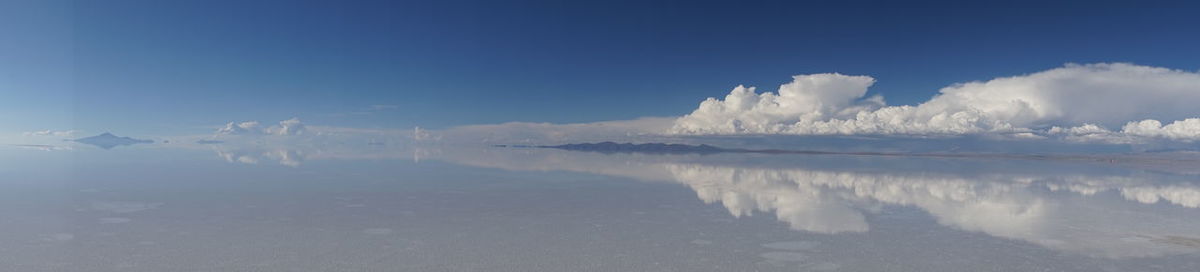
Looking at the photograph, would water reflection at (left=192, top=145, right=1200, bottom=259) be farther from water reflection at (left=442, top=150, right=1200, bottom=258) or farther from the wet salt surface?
the wet salt surface

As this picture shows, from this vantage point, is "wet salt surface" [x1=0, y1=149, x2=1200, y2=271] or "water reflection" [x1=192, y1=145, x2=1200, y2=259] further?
"water reflection" [x1=192, y1=145, x2=1200, y2=259]

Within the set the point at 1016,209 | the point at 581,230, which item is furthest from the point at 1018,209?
the point at 581,230

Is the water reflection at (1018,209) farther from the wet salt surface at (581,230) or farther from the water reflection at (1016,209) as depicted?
the wet salt surface at (581,230)

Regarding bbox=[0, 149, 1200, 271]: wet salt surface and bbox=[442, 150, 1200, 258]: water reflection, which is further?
bbox=[442, 150, 1200, 258]: water reflection

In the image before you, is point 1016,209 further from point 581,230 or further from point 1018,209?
point 581,230

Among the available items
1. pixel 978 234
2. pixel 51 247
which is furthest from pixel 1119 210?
pixel 51 247

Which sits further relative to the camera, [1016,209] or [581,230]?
[1016,209]

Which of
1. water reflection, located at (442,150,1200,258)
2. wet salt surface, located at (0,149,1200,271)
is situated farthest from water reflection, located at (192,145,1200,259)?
wet salt surface, located at (0,149,1200,271)

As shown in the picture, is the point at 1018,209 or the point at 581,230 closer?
the point at 581,230

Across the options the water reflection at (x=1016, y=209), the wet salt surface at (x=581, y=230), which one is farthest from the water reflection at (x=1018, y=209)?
the wet salt surface at (x=581, y=230)

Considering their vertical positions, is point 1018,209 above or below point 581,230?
below

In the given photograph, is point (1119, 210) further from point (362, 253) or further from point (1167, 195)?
point (362, 253)
